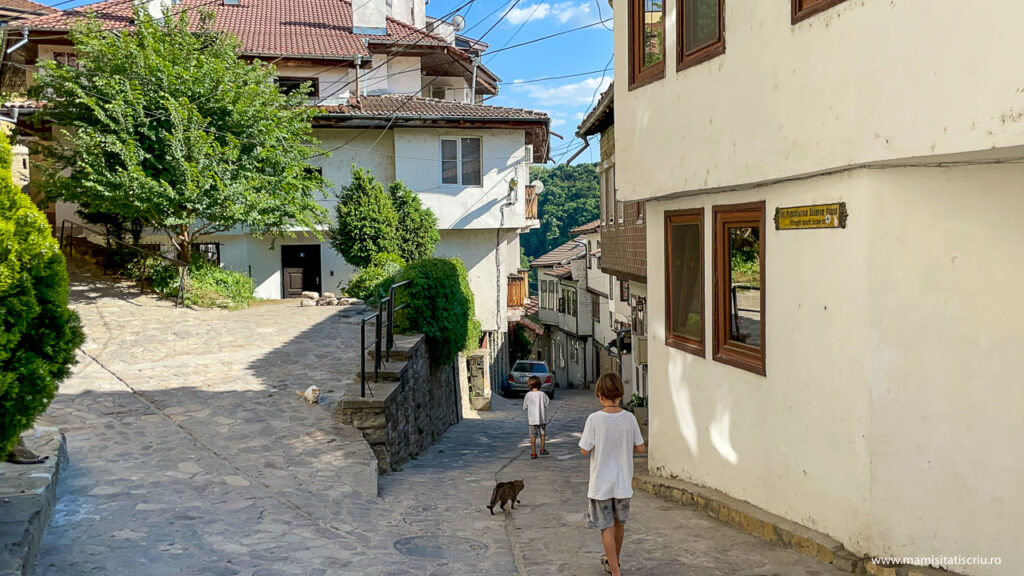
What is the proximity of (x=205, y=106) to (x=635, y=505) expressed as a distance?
617 inches

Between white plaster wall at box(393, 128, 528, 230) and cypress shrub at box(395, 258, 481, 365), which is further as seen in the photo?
white plaster wall at box(393, 128, 528, 230)

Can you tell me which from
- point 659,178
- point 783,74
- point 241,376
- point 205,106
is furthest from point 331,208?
point 783,74

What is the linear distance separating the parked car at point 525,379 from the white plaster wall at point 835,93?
25007 mm

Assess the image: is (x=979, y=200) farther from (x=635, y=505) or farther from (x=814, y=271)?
(x=635, y=505)

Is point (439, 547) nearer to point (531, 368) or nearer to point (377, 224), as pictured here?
point (377, 224)

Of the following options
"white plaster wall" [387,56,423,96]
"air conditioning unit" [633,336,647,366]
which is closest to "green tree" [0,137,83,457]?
"air conditioning unit" [633,336,647,366]

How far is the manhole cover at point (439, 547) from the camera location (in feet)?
22.0

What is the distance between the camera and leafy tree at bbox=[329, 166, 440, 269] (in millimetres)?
23625

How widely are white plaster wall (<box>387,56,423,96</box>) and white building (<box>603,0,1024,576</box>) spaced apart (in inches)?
928

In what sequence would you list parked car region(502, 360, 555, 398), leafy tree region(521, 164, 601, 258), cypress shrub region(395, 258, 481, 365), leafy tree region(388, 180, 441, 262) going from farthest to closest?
leafy tree region(521, 164, 601, 258), parked car region(502, 360, 555, 398), leafy tree region(388, 180, 441, 262), cypress shrub region(395, 258, 481, 365)

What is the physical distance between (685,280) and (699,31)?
2.53 m

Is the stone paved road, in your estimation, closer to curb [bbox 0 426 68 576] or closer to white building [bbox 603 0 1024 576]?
curb [bbox 0 426 68 576]

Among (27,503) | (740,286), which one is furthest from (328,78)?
(27,503)

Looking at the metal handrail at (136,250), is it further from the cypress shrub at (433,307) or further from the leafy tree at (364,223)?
the cypress shrub at (433,307)
